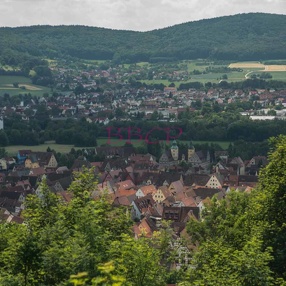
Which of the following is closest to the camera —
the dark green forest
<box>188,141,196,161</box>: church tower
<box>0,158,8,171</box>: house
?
the dark green forest

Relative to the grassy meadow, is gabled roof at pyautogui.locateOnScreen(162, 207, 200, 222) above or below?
above

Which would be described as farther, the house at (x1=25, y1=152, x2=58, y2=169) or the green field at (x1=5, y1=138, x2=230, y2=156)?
the green field at (x1=5, y1=138, x2=230, y2=156)

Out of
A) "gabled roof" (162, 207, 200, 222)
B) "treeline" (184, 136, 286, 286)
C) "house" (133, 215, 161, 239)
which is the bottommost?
"gabled roof" (162, 207, 200, 222)

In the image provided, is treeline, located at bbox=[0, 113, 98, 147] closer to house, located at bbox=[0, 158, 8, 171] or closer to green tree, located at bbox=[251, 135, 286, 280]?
house, located at bbox=[0, 158, 8, 171]

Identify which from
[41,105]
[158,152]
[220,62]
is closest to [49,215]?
[158,152]

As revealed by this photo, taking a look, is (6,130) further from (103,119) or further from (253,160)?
(253,160)

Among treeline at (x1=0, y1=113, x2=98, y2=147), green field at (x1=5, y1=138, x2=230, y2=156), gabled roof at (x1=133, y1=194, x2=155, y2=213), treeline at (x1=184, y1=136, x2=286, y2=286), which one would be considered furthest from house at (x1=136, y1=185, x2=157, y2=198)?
treeline at (x1=184, y1=136, x2=286, y2=286)

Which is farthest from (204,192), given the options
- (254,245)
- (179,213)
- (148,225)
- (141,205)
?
(254,245)

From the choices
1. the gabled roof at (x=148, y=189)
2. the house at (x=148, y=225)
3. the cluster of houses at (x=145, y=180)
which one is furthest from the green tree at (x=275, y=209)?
the gabled roof at (x=148, y=189)
